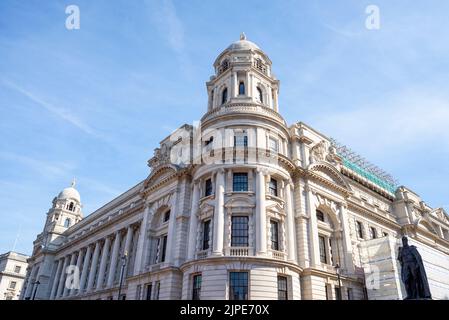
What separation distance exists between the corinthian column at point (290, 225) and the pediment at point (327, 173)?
4.20 metres

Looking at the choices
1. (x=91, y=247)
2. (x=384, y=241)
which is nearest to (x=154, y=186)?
(x=91, y=247)

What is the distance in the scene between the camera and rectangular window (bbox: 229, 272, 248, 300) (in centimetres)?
2534

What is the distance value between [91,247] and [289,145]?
37.9 metres

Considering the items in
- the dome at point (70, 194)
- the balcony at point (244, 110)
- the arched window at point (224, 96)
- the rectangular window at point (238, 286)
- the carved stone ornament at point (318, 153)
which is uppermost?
the dome at point (70, 194)

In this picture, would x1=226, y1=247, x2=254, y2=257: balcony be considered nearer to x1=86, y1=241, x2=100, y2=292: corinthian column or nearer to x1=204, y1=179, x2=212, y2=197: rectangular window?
x1=204, y1=179, x2=212, y2=197: rectangular window

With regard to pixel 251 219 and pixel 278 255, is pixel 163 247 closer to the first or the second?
pixel 251 219

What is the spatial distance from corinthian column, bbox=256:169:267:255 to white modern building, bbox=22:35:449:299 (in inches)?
3.9

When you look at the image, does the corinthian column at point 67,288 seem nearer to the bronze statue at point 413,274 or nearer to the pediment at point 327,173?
the pediment at point 327,173

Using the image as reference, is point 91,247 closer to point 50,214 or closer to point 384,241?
point 50,214

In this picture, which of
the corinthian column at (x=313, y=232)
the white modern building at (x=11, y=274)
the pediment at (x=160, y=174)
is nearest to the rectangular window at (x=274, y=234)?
the corinthian column at (x=313, y=232)

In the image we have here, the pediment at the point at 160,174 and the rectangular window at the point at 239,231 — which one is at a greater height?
the pediment at the point at 160,174

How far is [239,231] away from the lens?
28.2 m

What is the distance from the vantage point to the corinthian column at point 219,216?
2693 cm

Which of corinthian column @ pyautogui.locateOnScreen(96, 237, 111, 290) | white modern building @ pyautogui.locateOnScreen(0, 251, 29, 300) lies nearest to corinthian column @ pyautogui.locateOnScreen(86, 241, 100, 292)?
corinthian column @ pyautogui.locateOnScreen(96, 237, 111, 290)
